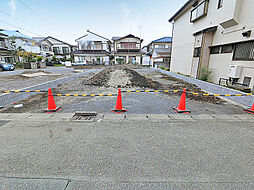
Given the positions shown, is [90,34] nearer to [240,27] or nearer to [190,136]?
[240,27]

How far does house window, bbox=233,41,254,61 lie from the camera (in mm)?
5935

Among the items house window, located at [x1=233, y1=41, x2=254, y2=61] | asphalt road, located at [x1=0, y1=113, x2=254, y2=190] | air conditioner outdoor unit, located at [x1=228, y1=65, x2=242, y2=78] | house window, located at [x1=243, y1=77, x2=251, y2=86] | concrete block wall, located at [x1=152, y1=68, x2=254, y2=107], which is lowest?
asphalt road, located at [x1=0, y1=113, x2=254, y2=190]

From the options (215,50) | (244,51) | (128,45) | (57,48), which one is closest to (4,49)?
(57,48)

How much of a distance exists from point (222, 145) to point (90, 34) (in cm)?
3526

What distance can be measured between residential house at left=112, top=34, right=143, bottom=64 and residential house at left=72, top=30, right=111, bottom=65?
2.99 meters

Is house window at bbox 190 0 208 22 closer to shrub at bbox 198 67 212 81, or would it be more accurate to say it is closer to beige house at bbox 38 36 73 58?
shrub at bbox 198 67 212 81

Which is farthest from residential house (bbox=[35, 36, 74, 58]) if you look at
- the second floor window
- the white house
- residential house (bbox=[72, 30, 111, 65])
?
the white house

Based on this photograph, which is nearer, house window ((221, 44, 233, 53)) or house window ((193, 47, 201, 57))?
house window ((221, 44, 233, 53))

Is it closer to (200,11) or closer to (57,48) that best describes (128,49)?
(57,48)

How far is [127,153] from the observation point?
2.38 metres

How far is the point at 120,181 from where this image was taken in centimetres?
180

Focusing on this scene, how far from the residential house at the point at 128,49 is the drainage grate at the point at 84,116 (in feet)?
92.0

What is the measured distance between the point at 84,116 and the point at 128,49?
30500mm

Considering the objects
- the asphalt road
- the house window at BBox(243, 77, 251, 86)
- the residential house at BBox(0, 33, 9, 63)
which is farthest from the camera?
the residential house at BBox(0, 33, 9, 63)
